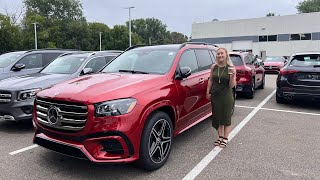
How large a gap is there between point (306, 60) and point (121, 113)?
665 centimetres

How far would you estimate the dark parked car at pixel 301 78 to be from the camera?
8141 mm

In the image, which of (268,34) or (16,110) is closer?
(16,110)

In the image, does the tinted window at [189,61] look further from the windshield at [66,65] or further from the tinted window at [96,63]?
the windshield at [66,65]

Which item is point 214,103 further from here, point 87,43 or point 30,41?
point 87,43

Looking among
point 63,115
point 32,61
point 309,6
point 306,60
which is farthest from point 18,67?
point 309,6

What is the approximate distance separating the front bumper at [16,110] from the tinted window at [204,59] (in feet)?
11.2

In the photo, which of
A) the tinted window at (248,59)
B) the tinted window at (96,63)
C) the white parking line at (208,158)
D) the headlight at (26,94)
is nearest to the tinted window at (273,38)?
the tinted window at (248,59)

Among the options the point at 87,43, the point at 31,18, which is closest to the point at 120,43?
the point at 87,43

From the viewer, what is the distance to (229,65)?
5.18 meters

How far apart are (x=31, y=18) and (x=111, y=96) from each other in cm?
6395

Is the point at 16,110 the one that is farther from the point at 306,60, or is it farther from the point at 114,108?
the point at 306,60

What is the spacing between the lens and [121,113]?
384cm

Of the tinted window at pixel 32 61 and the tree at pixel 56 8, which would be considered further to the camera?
the tree at pixel 56 8

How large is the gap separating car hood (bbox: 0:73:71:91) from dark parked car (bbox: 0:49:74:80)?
252 centimetres
